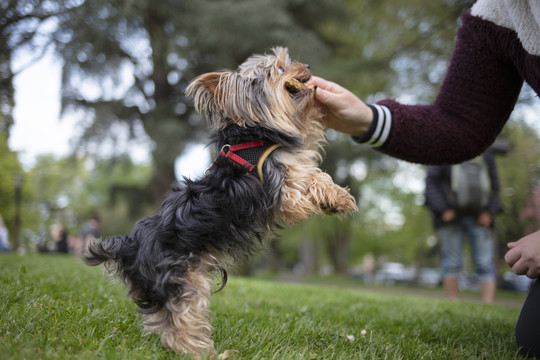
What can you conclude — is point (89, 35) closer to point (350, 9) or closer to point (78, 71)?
point (78, 71)

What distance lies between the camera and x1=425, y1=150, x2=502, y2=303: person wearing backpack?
6.41 m

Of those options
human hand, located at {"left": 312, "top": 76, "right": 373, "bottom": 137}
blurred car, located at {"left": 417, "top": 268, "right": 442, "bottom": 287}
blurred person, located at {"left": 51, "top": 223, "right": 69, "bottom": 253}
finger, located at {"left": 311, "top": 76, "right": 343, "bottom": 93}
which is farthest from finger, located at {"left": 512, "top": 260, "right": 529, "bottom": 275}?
blurred car, located at {"left": 417, "top": 268, "right": 442, "bottom": 287}

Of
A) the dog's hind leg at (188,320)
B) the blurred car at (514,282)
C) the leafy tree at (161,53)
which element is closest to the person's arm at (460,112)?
the dog's hind leg at (188,320)

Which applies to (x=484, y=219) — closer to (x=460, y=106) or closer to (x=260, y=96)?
(x=460, y=106)

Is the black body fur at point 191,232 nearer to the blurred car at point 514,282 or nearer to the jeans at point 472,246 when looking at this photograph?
the jeans at point 472,246

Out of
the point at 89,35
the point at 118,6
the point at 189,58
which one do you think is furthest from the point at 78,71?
the point at 189,58

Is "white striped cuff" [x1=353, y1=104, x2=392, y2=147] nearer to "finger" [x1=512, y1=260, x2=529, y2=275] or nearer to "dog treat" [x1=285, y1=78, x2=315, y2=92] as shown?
"dog treat" [x1=285, y1=78, x2=315, y2=92]

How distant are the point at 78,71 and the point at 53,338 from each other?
27.8 feet

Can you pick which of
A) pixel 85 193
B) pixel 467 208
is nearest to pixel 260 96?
pixel 467 208

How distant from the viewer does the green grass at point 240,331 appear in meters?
2.10

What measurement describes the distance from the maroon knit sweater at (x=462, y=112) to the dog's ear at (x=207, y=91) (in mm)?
1139

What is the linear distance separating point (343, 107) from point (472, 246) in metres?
5.06

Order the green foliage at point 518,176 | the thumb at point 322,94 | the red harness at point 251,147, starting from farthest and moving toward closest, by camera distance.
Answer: the green foliage at point 518,176
the thumb at point 322,94
the red harness at point 251,147

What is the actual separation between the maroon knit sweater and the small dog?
61cm
